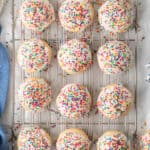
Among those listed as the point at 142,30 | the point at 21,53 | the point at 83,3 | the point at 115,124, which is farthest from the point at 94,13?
the point at 115,124

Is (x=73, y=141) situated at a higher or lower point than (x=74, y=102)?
lower

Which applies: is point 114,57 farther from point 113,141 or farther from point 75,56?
point 113,141

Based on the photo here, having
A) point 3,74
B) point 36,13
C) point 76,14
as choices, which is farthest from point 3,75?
point 76,14

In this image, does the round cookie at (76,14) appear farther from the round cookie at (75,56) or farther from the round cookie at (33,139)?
the round cookie at (33,139)

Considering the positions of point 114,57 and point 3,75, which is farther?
point 3,75

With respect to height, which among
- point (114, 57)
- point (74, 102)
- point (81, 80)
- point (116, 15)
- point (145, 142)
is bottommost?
point (145, 142)

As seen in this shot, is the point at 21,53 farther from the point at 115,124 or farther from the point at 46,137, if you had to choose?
the point at 115,124

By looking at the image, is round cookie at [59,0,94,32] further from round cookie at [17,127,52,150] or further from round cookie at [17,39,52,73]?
round cookie at [17,127,52,150]

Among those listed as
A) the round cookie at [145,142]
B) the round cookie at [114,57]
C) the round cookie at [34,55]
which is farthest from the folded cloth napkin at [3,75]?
the round cookie at [145,142]
